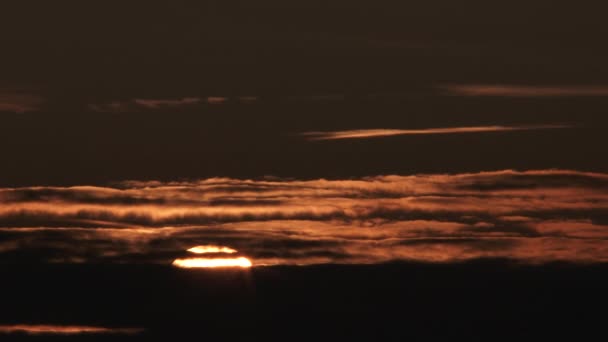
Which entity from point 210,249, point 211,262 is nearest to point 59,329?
point 210,249

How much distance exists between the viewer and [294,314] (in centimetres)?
6619

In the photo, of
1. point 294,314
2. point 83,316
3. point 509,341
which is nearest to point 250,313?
point 294,314

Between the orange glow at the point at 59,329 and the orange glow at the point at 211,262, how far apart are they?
6888 millimetres

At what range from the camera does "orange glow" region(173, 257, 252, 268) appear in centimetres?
7050

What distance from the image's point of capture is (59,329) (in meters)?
63.3

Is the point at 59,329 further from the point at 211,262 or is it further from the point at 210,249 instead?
the point at 211,262

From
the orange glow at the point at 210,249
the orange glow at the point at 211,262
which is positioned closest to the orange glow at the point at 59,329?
the orange glow at the point at 210,249

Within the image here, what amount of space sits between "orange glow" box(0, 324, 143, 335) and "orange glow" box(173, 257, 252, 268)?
689cm

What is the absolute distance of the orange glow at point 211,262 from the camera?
231 ft

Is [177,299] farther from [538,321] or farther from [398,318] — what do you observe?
[538,321]

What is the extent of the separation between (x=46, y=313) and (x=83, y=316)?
147 cm

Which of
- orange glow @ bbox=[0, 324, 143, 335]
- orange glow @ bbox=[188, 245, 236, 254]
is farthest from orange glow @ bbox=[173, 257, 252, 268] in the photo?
orange glow @ bbox=[0, 324, 143, 335]

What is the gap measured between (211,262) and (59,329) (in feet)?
29.1

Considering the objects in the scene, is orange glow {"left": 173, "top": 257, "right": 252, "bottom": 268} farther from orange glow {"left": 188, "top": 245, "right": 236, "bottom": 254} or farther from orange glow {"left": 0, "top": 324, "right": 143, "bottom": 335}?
orange glow {"left": 0, "top": 324, "right": 143, "bottom": 335}
